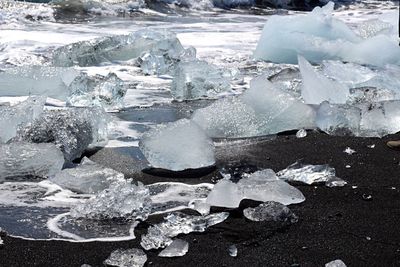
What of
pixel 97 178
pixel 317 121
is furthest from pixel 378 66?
pixel 97 178

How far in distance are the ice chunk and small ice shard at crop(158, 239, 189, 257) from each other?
4.35m

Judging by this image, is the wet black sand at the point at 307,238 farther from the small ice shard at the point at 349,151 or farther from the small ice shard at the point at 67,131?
the small ice shard at the point at 67,131

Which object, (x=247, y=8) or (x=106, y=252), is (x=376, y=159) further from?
(x=247, y=8)

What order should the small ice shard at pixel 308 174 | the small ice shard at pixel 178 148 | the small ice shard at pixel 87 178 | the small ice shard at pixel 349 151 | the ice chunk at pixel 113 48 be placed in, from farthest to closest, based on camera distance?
the ice chunk at pixel 113 48 < the small ice shard at pixel 349 151 < the small ice shard at pixel 178 148 < the small ice shard at pixel 308 174 < the small ice shard at pixel 87 178

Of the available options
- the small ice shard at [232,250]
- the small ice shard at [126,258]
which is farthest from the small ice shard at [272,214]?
the small ice shard at [126,258]

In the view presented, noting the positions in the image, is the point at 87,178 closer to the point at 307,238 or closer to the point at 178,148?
the point at 178,148

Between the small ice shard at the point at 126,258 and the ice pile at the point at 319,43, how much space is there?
4892mm

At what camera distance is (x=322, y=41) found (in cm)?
704

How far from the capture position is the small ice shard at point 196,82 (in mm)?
5207

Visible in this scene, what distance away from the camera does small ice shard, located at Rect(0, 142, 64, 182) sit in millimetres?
3209

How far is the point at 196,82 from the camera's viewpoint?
5.25 m

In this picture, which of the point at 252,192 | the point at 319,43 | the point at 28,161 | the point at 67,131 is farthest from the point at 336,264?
the point at 319,43

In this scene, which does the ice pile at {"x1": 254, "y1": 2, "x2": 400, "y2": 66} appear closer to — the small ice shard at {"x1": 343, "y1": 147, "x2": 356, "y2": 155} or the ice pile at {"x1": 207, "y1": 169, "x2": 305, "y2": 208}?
the small ice shard at {"x1": 343, "y1": 147, "x2": 356, "y2": 155}

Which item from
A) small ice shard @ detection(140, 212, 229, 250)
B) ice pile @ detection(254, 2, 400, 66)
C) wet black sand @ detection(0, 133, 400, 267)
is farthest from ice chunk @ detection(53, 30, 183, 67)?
small ice shard @ detection(140, 212, 229, 250)
